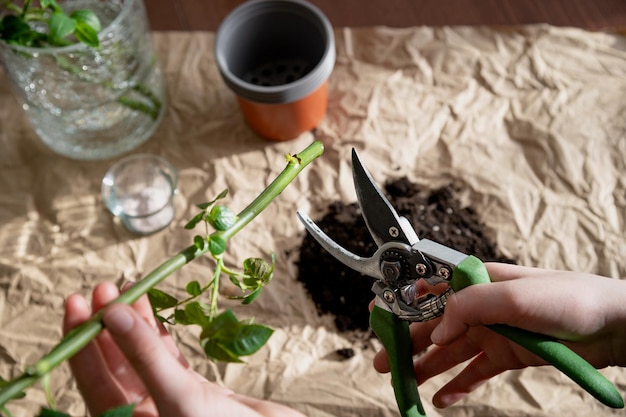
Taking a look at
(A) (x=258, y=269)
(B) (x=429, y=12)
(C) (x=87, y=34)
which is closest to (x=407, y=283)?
(A) (x=258, y=269)

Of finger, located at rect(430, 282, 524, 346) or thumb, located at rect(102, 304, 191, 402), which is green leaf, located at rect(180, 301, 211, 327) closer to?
thumb, located at rect(102, 304, 191, 402)

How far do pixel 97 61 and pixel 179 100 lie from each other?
0.57 ft

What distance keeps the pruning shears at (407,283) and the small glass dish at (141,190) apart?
0.41 metres

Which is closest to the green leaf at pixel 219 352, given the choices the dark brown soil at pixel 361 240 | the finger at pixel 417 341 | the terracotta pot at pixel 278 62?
the finger at pixel 417 341

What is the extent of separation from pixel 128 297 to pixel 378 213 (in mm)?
237

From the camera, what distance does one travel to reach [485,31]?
3.65ft

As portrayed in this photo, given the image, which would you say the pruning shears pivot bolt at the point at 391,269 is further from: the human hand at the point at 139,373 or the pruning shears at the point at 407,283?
the human hand at the point at 139,373

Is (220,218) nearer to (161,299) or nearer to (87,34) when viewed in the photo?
(161,299)

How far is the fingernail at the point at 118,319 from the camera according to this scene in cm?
50

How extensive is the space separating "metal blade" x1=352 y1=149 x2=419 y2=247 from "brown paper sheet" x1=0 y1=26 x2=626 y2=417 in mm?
296

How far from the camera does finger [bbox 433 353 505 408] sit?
74 cm

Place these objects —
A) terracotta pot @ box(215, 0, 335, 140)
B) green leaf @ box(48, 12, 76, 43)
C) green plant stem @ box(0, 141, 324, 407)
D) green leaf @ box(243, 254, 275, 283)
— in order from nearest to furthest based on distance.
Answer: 1. green plant stem @ box(0, 141, 324, 407)
2. green leaf @ box(243, 254, 275, 283)
3. green leaf @ box(48, 12, 76, 43)
4. terracotta pot @ box(215, 0, 335, 140)

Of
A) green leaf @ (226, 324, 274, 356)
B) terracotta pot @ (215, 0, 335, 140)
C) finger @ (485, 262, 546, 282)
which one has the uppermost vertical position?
finger @ (485, 262, 546, 282)

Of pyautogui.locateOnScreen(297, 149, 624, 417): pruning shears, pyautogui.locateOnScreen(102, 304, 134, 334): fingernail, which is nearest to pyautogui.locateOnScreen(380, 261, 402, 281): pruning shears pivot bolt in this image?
pyautogui.locateOnScreen(297, 149, 624, 417): pruning shears
